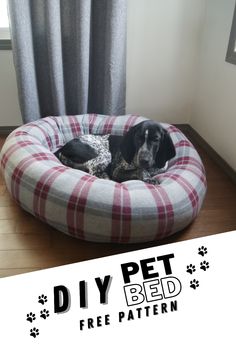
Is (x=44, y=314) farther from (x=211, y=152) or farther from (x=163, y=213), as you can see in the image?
(x=211, y=152)

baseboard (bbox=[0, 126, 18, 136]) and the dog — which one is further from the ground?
the dog

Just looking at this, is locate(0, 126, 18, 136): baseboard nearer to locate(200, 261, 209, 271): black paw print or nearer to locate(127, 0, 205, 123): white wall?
locate(127, 0, 205, 123): white wall

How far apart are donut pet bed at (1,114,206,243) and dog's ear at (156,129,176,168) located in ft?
0.43

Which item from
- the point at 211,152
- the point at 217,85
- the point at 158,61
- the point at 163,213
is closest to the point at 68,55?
the point at 158,61

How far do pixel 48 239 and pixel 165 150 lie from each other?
0.87 metres

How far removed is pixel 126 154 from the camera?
1.85m

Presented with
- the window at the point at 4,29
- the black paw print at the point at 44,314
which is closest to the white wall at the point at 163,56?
the window at the point at 4,29

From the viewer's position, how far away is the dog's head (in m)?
1.76

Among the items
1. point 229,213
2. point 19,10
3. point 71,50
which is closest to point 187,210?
point 229,213

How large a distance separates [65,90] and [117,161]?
2.89 feet

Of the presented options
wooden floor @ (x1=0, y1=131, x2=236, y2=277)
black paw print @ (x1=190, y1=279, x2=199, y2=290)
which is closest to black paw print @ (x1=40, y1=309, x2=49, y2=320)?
wooden floor @ (x1=0, y1=131, x2=236, y2=277)

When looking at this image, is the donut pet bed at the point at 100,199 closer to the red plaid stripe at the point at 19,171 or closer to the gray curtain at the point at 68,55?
the red plaid stripe at the point at 19,171

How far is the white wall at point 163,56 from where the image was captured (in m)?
2.41

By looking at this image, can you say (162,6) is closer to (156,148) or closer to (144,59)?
(144,59)
